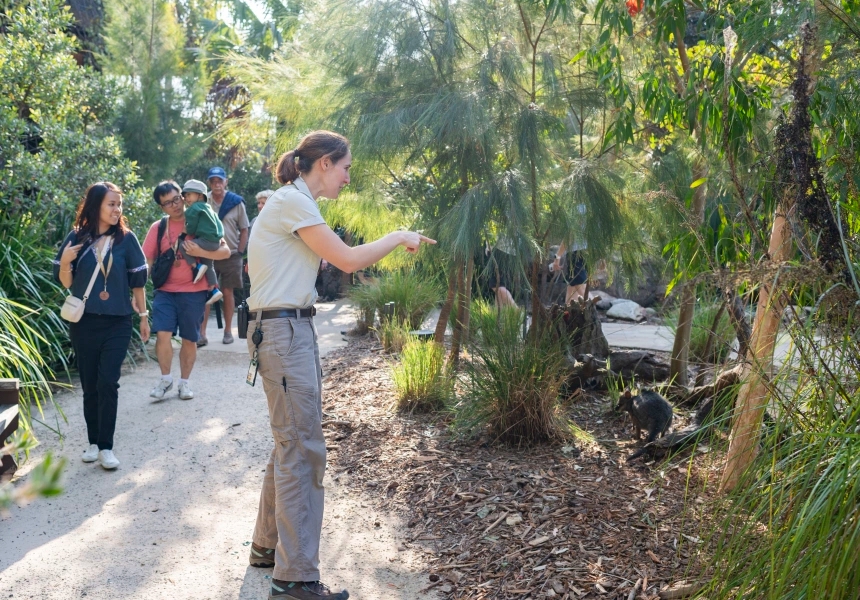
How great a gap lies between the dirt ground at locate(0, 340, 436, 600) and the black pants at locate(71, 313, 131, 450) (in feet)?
0.89

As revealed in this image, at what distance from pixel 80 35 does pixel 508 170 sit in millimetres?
10841

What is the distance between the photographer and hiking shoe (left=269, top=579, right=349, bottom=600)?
3.38 meters

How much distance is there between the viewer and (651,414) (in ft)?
16.2

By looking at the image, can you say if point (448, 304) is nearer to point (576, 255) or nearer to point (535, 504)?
point (576, 255)

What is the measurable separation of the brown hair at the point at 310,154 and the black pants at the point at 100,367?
2.28 meters

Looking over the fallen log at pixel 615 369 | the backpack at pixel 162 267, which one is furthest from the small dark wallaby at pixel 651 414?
the backpack at pixel 162 267

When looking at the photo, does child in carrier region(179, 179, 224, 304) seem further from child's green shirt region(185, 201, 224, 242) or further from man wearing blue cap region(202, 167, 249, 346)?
man wearing blue cap region(202, 167, 249, 346)

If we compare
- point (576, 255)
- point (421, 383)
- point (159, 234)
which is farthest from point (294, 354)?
point (159, 234)

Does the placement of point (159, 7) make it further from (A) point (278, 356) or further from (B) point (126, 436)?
(A) point (278, 356)

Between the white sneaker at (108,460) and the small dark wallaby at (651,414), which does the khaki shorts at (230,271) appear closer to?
the white sneaker at (108,460)

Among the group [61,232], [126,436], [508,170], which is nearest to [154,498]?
[126,436]

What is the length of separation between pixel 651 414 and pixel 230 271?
5.82 m

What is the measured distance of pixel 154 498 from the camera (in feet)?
15.4

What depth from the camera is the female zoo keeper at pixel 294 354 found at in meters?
3.38
